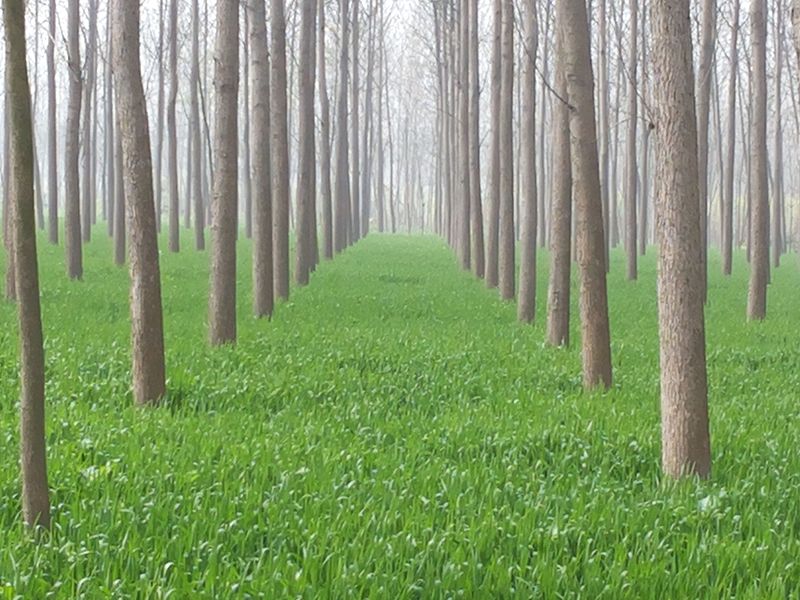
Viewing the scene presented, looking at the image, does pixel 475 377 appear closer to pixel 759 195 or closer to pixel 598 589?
pixel 598 589

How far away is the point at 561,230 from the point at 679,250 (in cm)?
457

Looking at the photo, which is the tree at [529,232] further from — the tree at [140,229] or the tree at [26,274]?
the tree at [26,274]

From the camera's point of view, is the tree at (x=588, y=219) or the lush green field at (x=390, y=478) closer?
the lush green field at (x=390, y=478)

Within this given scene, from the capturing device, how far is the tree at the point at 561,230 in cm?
998

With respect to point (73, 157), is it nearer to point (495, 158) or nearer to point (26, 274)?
point (495, 158)

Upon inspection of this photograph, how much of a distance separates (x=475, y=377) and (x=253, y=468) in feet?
11.5

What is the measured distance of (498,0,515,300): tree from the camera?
605 inches

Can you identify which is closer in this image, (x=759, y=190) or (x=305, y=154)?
(x=759, y=190)

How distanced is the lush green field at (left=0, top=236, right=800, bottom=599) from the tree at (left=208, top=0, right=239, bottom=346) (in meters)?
0.34

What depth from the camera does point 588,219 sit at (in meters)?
8.20

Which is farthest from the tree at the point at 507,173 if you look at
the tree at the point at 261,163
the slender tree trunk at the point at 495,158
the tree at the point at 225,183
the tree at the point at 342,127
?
the tree at the point at 342,127

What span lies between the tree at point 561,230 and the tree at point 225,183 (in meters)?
3.18

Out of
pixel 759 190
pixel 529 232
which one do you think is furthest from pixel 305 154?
pixel 759 190

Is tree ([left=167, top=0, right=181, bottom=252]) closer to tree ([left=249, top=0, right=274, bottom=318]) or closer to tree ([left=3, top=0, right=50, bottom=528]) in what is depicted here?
tree ([left=249, top=0, right=274, bottom=318])
